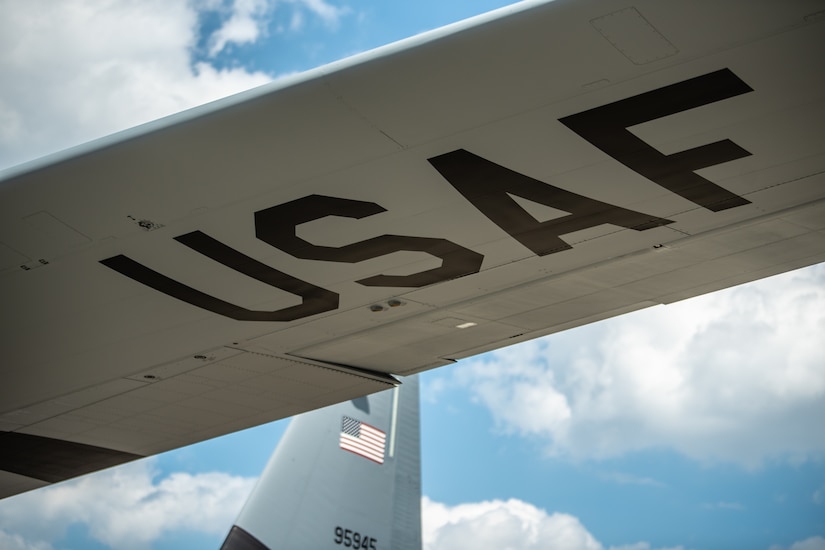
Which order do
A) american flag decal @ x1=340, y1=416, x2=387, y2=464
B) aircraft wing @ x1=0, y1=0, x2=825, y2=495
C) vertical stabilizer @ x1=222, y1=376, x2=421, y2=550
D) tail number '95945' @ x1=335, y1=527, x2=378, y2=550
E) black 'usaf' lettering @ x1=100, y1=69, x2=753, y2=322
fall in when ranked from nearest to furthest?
aircraft wing @ x1=0, y1=0, x2=825, y2=495
black 'usaf' lettering @ x1=100, y1=69, x2=753, y2=322
vertical stabilizer @ x1=222, y1=376, x2=421, y2=550
tail number '95945' @ x1=335, y1=527, x2=378, y2=550
american flag decal @ x1=340, y1=416, x2=387, y2=464

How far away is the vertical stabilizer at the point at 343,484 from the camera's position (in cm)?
1523

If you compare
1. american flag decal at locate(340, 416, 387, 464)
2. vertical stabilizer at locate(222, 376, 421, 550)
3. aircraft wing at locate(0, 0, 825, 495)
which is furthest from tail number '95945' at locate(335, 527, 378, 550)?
aircraft wing at locate(0, 0, 825, 495)

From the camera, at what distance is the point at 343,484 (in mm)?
15953

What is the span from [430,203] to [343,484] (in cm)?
1007

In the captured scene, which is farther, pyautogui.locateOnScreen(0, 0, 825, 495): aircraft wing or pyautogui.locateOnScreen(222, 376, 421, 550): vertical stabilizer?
pyautogui.locateOnScreen(222, 376, 421, 550): vertical stabilizer

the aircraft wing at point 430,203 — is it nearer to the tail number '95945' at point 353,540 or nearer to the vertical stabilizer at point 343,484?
the vertical stabilizer at point 343,484

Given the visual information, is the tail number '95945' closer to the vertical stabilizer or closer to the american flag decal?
the vertical stabilizer

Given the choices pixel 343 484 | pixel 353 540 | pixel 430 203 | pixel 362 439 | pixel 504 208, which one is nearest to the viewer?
pixel 430 203

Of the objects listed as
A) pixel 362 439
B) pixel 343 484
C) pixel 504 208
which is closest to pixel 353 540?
pixel 343 484

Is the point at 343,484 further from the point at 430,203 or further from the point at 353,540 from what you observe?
the point at 430,203

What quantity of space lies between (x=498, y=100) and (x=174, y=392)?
18.5ft

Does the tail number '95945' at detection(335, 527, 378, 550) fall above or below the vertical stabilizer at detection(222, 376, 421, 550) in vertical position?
below

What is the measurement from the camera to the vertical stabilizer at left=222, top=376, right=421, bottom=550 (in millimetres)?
15227

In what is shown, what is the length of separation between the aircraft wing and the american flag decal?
6919 millimetres
